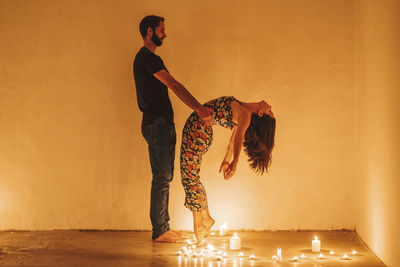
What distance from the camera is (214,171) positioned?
13.8 ft

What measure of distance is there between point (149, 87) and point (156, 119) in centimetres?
24

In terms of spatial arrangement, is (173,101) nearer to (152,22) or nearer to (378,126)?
(152,22)

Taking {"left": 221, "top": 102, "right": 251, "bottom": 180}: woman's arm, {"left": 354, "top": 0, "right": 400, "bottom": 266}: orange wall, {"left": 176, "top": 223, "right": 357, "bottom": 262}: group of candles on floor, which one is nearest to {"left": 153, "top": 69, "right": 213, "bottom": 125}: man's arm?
{"left": 221, "top": 102, "right": 251, "bottom": 180}: woman's arm

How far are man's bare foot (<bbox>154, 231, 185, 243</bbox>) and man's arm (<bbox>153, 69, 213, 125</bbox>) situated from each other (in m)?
0.90

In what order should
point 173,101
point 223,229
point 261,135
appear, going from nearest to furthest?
point 261,135 → point 223,229 → point 173,101

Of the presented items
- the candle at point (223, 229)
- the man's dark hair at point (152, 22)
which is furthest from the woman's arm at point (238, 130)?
the man's dark hair at point (152, 22)

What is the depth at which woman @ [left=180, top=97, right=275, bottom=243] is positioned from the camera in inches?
138

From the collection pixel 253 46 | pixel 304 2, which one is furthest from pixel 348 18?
pixel 253 46

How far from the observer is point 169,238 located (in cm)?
374

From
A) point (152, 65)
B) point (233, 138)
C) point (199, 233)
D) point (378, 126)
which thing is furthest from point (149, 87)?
point (378, 126)

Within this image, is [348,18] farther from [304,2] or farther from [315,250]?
[315,250]

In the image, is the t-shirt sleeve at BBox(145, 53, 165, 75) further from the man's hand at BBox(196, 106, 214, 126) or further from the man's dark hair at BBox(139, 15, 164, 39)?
the man's hand at BBox(196, 106, 214, 126)

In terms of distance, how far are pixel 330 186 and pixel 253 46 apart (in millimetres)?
1320

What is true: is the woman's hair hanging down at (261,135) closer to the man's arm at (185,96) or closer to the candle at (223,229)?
the man's arm at (185,96)
